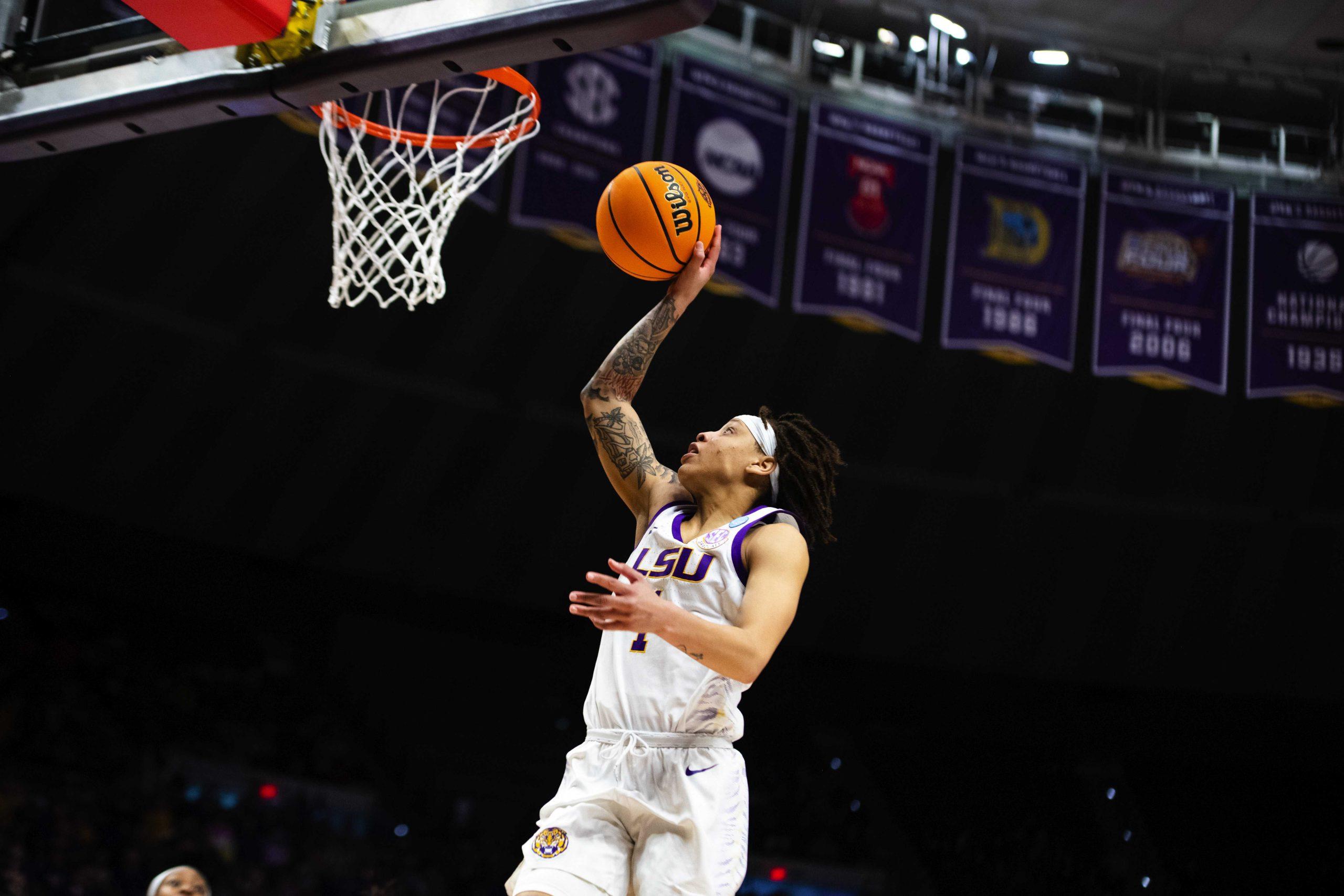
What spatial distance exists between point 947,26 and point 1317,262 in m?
3.65

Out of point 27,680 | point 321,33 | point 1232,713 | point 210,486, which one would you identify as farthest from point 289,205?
point 1232,713

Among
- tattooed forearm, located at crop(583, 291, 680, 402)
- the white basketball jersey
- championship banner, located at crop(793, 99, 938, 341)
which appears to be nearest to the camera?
the white basketball jersey

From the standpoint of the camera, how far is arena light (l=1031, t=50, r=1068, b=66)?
11.3 meters

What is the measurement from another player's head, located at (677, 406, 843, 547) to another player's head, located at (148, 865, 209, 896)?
Result: 226cm

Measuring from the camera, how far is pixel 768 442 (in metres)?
3.65

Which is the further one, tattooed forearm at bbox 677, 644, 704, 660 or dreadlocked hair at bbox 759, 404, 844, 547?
dreadlocked hair at bbox 759, 404, 844, 547

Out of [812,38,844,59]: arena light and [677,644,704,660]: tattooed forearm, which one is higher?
[812,38,844,59]: arena light

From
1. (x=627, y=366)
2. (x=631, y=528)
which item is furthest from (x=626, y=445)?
Answer: (x=631, y=528)

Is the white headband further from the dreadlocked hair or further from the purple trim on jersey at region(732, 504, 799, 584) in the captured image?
the purple trim on jersey at region(732, 504, 799, 584)

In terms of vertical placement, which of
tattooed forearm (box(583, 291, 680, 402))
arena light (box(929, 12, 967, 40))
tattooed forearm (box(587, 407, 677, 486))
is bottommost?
tattooed forearm (box(587, 407, 677, 486))

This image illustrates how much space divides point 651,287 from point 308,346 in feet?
10.6

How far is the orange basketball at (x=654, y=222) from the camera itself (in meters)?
3.92

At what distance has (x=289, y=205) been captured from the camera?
36.3ft

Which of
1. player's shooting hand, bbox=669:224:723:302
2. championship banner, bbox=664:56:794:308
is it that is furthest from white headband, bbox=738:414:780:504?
championship banner, bbox=664:56:794:308
